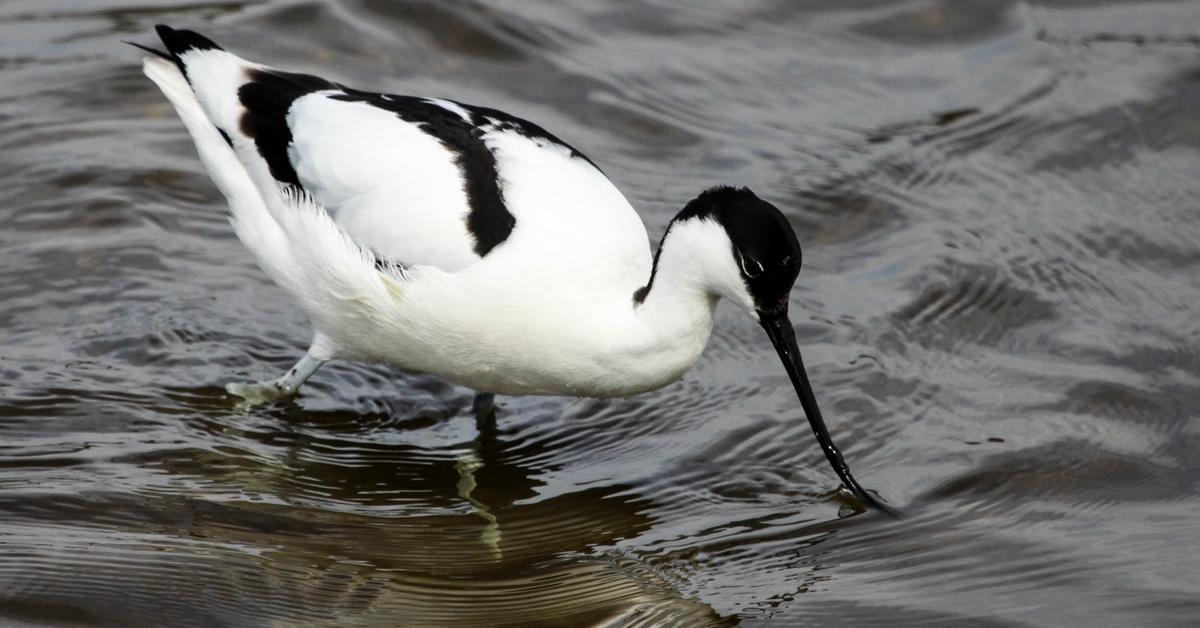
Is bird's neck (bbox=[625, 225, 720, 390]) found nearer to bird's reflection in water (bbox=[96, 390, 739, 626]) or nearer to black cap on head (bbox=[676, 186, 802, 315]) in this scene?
black cap on head (bbox=[676, 186, 802, 315])

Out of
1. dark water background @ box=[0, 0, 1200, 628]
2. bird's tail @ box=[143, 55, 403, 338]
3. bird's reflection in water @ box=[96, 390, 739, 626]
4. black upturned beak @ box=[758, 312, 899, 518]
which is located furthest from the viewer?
bird's tail @ box=[143, 55, 403, 338]

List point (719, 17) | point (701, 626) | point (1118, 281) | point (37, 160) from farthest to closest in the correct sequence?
point (719, 17), point (37, 160), point (1118, 281), point (701, 626)

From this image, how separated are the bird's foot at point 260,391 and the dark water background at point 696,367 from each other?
0.29ft

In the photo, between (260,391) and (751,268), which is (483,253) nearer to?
(751,268)

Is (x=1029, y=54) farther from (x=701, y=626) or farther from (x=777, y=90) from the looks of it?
(x=701, y=626)

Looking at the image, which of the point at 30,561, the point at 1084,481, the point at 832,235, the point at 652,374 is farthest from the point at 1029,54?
the point at 30,561

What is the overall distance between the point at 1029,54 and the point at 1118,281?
255 cm

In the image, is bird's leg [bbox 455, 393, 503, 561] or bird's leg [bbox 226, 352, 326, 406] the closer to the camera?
bird's leg [bbox 455, 393, 503, 561]

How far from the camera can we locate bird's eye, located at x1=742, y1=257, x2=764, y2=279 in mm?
4754

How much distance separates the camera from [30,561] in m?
4.50

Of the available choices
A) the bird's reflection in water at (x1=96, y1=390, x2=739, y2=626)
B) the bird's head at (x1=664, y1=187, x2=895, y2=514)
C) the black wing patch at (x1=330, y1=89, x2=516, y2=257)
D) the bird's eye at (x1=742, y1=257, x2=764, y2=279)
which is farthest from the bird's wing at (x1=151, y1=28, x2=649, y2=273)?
the bird's reflection in water at (x1=96, y1=390, x2=739, y2=626)

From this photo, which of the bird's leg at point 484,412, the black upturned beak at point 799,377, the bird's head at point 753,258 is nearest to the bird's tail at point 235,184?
the bird's leg at point 484,412

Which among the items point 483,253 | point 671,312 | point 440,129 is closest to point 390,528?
point 483,253

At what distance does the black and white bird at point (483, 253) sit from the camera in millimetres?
4949
